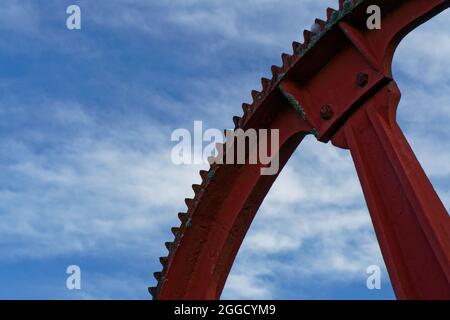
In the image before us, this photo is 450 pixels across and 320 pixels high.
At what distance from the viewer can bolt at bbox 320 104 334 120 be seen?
23.7 ft

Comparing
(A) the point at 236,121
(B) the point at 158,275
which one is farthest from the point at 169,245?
(A) the point at 236,121

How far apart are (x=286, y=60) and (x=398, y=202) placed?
209cm

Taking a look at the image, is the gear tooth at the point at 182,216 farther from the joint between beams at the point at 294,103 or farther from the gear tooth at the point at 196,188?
the joint between beams at the point at 294,103

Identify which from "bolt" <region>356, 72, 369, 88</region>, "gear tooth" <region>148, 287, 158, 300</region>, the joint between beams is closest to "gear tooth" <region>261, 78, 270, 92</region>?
the joint between beams

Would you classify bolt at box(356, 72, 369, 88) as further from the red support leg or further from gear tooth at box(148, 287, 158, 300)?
gear tooth at box(148, 287, 158, 300)

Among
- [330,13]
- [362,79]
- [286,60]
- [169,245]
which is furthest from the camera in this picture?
[169,245]

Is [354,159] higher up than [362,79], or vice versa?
[362,79]

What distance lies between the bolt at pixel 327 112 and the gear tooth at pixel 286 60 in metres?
0.63

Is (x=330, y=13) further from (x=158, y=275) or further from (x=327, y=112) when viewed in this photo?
(x=158, y=275)

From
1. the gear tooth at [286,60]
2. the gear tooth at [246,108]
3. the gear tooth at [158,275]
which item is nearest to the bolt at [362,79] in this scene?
the gear tooth at [286,60]

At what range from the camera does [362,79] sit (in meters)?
6.93

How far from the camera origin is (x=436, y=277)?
224 inches
